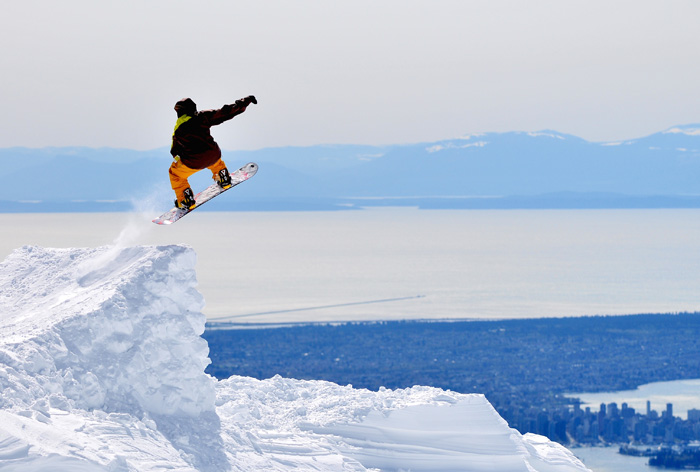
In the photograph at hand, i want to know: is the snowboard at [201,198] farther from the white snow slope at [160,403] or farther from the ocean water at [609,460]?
the ocean water at [609,460]

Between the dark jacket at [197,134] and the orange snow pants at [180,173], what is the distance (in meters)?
0.27

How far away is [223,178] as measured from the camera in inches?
659

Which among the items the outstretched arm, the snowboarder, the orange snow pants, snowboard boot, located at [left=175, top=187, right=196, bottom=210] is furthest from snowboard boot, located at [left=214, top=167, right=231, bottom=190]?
the outstretched arm

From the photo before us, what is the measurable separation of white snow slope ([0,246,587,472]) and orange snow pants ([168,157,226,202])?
3.15ft

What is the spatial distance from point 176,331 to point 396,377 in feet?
228

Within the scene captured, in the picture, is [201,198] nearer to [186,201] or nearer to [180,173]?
[186,201]

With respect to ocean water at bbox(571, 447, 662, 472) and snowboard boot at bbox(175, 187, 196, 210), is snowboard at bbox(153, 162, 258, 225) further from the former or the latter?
ocean water at bbox(571, 447, 662, 472)

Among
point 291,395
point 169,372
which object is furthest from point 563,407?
point 169,372

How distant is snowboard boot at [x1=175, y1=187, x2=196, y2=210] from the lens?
1650cm

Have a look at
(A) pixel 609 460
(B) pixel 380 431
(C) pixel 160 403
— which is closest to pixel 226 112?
(C) pixel 160 403

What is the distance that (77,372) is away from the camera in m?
14.5

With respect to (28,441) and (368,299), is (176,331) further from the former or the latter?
(368,299)

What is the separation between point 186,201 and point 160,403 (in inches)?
127

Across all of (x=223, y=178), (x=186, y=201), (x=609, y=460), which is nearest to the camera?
(x=186, y=201)
